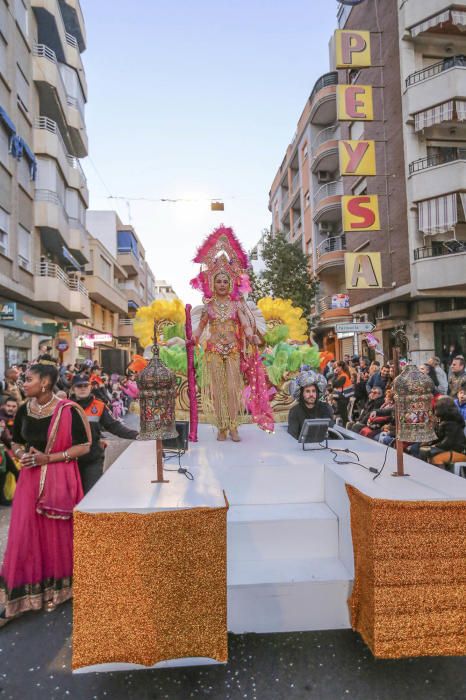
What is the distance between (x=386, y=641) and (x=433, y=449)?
3017mm

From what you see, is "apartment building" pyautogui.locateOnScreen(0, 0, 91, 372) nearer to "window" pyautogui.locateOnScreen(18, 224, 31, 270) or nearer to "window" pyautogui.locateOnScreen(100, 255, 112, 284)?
"window" pyautogui.locateOnScreen(18, 224, 31, 270)

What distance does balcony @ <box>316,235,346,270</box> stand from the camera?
24.4 meters

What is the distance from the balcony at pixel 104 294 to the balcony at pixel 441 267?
61.3 feet

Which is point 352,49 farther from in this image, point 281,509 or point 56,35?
point 281,509

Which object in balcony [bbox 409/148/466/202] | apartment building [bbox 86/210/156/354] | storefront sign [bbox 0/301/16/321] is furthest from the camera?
apartment building [bbox 86/210/156/354]

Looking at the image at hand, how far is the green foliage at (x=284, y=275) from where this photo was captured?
2333 cm

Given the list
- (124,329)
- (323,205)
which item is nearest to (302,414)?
(323,205)

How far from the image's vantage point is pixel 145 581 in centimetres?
238

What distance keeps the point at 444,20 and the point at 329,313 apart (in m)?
13.8

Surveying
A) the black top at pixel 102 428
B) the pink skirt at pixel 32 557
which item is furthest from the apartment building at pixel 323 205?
the pink skirt at pixel 32 557

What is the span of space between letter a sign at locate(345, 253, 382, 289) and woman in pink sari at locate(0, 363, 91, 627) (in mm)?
15431

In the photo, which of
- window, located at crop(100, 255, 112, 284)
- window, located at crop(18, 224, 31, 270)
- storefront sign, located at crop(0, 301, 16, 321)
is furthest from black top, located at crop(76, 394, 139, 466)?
window, located at crop(100, 255, 112, 284)

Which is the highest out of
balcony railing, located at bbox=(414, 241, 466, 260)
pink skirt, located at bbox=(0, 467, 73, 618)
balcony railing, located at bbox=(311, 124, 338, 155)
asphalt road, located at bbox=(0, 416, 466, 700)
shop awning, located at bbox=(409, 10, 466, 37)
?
balcony railing, located at bbox=(311, 124, 338, 155)

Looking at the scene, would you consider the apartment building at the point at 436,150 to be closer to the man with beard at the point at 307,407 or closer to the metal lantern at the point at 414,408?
the man with beard at the point at 307,407
